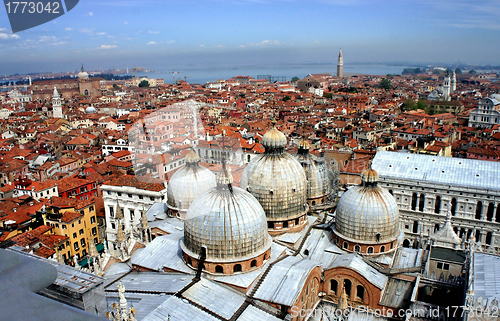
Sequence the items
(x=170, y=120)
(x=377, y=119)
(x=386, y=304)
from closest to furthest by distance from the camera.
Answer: (x=386, y=304)
(x=170, y=120)
(x=377, y=119)

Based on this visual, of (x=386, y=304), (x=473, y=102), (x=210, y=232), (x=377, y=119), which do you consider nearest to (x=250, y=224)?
(x=210, y=232)

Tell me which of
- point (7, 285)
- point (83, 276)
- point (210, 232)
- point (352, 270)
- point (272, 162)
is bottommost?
point (352, 270)

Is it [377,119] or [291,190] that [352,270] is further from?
[377,119]

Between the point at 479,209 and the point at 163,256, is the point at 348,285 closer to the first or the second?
the point at 163,256

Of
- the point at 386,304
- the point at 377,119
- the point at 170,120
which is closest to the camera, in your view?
the point at 386,304

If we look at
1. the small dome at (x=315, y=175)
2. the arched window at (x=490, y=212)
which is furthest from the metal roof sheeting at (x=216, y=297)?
the arched window at (x=490, y=212)

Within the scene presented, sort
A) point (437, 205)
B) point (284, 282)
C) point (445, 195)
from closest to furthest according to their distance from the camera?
point (284, 282)
point (445, 195)
point (437, 205)

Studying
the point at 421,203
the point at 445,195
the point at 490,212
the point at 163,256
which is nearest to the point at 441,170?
the point at 445,195
